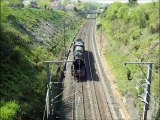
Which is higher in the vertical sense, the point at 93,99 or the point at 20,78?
the point at 20,78

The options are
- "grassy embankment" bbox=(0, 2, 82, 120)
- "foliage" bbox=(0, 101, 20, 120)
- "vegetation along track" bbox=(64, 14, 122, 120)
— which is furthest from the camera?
"vegetation along track" bbox=(64, 14, 122, 120)

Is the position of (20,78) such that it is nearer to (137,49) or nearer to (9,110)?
(9,110)

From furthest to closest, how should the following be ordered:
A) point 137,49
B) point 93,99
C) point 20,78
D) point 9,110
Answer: point 137,49 < point 93,99 < point 20,78 < point 9,110

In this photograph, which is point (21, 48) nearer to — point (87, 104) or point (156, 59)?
point (87, 104)

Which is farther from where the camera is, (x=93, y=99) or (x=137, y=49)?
(x=137, y=49)

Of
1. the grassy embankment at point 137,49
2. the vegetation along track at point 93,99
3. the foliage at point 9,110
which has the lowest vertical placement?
the foliage at point 9,110

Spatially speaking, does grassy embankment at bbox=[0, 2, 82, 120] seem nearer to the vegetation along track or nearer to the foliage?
the foliage

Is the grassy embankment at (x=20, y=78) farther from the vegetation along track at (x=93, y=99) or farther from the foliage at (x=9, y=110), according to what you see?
the vegetation along track at (x=93, y=99)

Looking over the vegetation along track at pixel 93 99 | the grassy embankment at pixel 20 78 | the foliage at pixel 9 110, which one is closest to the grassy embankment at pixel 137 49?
the vegetation along track at pixel 93 99

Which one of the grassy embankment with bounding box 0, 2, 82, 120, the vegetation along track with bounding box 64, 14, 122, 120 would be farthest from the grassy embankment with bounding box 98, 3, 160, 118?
the grassy embankment with bounding box 0, 2, 82, 120

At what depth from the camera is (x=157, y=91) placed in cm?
3694

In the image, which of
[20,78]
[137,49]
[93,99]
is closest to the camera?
[20,78]

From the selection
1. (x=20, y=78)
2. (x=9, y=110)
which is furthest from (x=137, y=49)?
(x=9, y=110)

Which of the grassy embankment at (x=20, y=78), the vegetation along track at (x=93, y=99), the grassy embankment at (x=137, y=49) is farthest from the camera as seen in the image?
the grassy embankment at (x=137, y=49)
